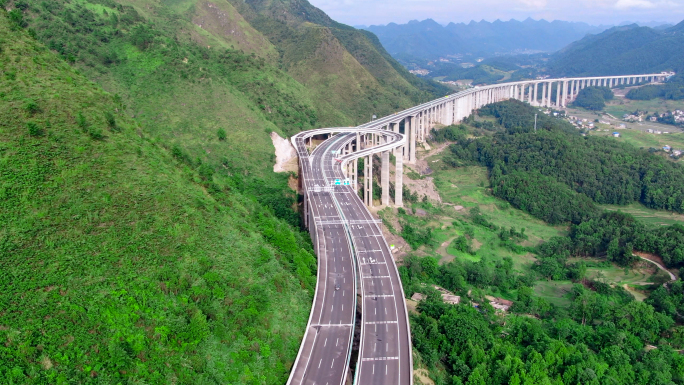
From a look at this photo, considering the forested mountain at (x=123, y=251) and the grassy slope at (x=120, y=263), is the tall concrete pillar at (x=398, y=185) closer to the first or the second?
the forested mountain at (x=123, y=251)

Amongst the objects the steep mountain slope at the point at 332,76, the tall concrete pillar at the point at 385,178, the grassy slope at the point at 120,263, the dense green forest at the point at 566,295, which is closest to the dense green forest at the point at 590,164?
the dense green forest at the point at 566,295

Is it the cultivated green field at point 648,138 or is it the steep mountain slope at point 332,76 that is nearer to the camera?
the steep mountain slope at point 332,76

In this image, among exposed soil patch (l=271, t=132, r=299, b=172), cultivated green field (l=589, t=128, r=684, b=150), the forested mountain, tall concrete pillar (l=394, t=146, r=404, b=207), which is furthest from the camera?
cultivated green field (l=589, t=128, r=684, b=150)

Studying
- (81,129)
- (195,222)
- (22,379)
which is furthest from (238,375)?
(81,129)

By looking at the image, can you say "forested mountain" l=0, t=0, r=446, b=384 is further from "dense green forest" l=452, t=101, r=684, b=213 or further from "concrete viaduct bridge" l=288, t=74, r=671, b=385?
"dense green forest" l=452, t=101, r=684, b=213

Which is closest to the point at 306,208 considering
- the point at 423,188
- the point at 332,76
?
the point at 423,188

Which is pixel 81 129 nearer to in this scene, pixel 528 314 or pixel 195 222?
pixel 195 222

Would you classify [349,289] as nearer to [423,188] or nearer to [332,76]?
[423,188]

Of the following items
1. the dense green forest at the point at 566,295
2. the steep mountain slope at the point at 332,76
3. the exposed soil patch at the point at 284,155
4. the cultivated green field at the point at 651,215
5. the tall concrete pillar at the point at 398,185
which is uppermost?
the steep mountain slope at the point at 332,76

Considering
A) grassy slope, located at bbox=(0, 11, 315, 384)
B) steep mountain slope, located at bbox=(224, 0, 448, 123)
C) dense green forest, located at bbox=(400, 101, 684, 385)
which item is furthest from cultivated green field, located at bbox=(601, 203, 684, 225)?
grassy slope, located at bbox=(0, 11, 315, 384)
